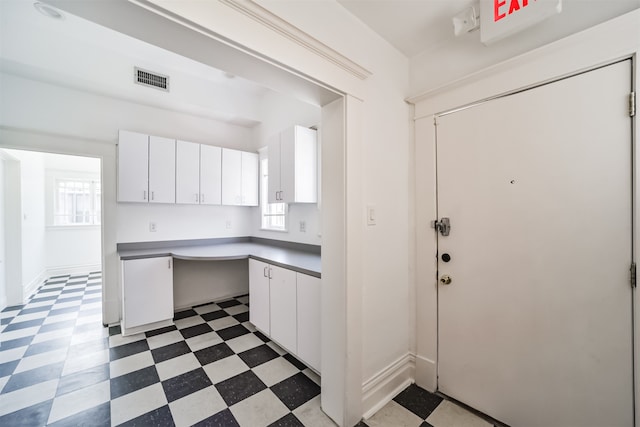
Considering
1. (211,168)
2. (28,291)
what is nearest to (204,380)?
(211,168)

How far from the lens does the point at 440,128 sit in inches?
68.2

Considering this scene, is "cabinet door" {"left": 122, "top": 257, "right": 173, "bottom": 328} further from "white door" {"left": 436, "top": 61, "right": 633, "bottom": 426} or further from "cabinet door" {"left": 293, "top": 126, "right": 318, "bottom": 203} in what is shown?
"white door" {"left": 436, "top": 61, "right": 633, "bottom": 426}

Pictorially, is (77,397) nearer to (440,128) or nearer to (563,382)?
(563,382)

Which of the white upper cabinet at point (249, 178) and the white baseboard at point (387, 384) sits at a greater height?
the white upper cabinet at point (249, 178)

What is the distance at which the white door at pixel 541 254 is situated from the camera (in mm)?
1165

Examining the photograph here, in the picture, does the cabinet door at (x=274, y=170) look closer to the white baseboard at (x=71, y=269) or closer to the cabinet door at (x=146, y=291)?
the cabinet door at (x=146, y=291)

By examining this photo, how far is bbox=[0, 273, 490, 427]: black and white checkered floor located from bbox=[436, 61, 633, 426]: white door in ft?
1.46

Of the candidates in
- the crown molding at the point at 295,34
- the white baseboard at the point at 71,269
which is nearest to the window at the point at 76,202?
the white baseboard at the point at 71,269

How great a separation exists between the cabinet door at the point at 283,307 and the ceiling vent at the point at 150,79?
99.4 inches

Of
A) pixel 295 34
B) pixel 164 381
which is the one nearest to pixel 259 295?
pixel 164 381

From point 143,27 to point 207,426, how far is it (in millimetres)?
2076

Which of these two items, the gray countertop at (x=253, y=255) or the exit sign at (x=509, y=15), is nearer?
the exit sign at (x=509, y=15)

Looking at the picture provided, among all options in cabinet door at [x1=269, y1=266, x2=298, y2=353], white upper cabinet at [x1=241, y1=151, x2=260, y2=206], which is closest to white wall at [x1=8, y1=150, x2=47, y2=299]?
white upper cabinet at [x1=241, y1=151, x2=260, y2=206]

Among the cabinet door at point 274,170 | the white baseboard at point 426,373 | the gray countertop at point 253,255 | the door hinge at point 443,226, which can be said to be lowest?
the white baseboard at point 426,373
